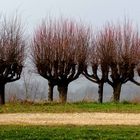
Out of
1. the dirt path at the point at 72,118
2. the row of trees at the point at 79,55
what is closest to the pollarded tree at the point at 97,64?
the row of trees at the point at 79,55

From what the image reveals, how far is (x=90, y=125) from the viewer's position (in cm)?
1853

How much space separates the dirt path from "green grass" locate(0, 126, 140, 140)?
2.05 m

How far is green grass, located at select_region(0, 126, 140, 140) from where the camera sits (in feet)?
48.1

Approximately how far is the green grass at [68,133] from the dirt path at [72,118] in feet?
6.73

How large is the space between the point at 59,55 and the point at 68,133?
2147 cm

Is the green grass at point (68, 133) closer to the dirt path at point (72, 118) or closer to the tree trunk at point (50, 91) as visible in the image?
the dirt path at point (72, 118)

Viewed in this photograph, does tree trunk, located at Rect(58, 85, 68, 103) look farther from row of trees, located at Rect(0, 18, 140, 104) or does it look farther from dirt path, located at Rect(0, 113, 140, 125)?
dirt path, located at Rect(0, 113, 140, 125)

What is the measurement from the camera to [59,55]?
1451 inches

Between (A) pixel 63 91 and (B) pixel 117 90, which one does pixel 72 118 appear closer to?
(A) pixel 63 91

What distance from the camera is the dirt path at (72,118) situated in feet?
64.7

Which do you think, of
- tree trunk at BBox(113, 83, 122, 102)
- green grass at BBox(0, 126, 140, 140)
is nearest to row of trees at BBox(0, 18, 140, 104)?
tree trunk at BBox(113, 83, 122, 102)

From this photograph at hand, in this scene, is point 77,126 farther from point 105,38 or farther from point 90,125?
point 105,38

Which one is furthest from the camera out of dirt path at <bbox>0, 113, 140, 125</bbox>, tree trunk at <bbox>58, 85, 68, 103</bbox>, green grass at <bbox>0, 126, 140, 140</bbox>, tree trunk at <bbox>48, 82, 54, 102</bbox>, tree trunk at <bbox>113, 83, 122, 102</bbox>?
tree trunk at <bbox>113, 83, 122, 102</bbox>

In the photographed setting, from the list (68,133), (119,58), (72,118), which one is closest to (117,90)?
(119,58)
